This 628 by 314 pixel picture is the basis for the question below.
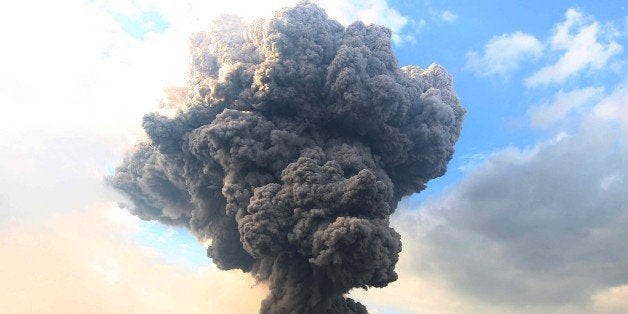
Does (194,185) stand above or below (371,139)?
below

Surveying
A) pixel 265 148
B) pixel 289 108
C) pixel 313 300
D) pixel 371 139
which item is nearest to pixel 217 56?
pixel 289 108

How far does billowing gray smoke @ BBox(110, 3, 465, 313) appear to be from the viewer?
27.0 m

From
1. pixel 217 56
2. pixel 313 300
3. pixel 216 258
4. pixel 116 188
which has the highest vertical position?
pixel 217 56

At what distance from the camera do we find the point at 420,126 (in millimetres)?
34844

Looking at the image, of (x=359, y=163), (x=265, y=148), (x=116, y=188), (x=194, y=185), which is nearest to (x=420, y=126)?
(x=359, y=163)

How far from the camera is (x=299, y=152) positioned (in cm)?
3148

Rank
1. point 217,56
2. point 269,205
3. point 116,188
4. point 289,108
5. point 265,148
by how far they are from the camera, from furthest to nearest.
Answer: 1. point 116,188
2. point 217,56
3. point 289,108
4. point 265,148
5. point 269,205

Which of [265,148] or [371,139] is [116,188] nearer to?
[265,148]

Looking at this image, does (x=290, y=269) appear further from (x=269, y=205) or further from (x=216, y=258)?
(x=216, y=258)

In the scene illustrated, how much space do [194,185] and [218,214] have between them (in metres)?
2.72

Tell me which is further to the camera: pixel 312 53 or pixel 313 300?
pixel 312 53

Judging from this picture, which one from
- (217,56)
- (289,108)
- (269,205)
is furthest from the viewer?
(217,56)

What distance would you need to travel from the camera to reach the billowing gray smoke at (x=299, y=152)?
27.0 m

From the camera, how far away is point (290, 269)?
28.7 m
